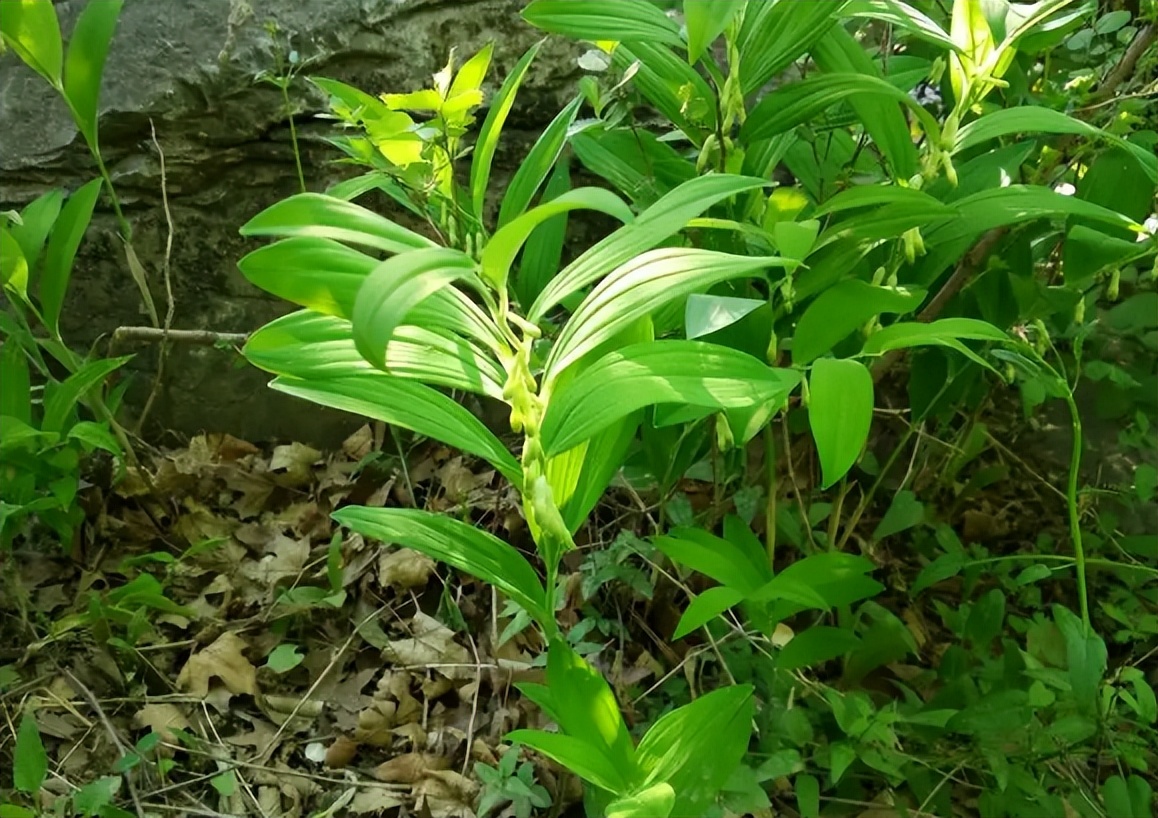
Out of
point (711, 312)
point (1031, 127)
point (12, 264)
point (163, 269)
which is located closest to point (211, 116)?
point (163, 269)

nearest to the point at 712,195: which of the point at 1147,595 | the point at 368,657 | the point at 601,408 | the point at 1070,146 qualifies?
the point at 601,408

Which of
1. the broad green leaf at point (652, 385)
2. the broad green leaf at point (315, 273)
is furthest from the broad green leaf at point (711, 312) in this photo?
the broad green leaf at point (315, 273)

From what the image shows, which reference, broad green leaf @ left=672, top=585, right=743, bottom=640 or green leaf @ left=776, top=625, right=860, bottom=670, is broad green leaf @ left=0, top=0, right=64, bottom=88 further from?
green leaf @ left=776, top=625, right=860, bottom=670

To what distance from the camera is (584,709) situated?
2.17 feet

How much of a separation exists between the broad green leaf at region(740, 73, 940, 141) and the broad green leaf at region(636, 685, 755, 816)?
1.58 ft

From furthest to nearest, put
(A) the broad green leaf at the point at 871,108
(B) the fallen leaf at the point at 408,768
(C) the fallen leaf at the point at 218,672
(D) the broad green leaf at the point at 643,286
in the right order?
(C) the fallen leaf at the point at 218,672 → (B) the fallen leaf at the point at 408,768 → (A) the broad green leaf at the point at 871,108 → (D) the broad green leaf at the point at 643,286

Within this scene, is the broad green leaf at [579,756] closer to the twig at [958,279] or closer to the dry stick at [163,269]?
the twig at [958,279]

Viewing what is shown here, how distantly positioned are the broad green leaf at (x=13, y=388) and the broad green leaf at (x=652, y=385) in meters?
0.82

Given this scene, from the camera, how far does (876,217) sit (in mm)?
709

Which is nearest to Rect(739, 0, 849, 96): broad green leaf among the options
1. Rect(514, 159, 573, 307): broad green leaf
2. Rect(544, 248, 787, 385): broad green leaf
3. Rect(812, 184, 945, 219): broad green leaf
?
Rect(812, 184, 945, 219): broad green leaf

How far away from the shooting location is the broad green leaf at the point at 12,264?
979mm

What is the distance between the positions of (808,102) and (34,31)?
0.83 metres

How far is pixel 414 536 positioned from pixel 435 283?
0.88 feet

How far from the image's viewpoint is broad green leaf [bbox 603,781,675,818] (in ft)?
1.88
